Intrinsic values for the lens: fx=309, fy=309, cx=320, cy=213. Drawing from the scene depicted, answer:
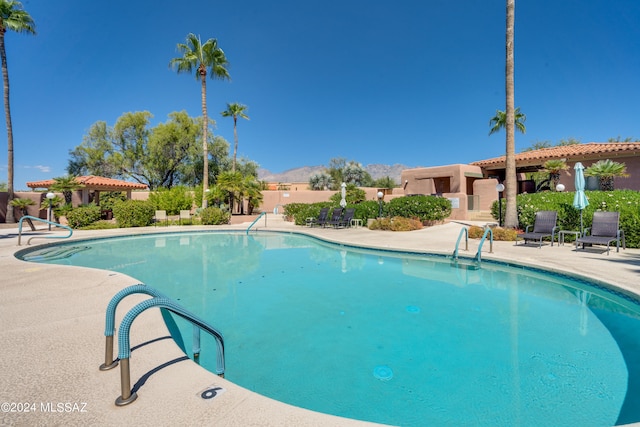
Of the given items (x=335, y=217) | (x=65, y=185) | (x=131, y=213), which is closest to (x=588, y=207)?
(x=335, y=217)

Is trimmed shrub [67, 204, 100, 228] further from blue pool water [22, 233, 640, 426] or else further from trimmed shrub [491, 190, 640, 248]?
trimmed shrub [491, 190, 640, 248]

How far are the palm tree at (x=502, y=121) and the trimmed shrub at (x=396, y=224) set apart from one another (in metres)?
15.2

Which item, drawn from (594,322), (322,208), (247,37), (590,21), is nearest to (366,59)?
(247,37)

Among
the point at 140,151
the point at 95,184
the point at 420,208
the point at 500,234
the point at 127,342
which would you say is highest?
the point at 140,151

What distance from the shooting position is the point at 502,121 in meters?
24.8

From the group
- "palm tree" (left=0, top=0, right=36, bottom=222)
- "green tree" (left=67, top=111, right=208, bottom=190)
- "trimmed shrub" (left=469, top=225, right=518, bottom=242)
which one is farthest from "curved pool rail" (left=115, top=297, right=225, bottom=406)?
"green tree" (left=67, top=111, right=208, bottom=190)

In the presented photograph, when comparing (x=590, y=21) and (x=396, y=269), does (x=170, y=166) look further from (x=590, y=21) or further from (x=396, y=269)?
(x=590, y=21)

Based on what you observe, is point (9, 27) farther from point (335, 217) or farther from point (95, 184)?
point (335, 217)

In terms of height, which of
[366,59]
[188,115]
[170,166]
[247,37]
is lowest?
[170,166]

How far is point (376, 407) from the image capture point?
9.44ft

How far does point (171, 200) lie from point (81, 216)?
22.5 feet

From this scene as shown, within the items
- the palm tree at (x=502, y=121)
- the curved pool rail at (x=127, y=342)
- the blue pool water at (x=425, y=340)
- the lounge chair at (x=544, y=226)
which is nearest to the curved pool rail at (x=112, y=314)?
the curved pool rail at (x=127, y=342)

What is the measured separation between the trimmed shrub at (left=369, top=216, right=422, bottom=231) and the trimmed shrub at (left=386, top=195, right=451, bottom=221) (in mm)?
493

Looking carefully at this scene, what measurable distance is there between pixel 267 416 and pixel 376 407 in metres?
1.37
